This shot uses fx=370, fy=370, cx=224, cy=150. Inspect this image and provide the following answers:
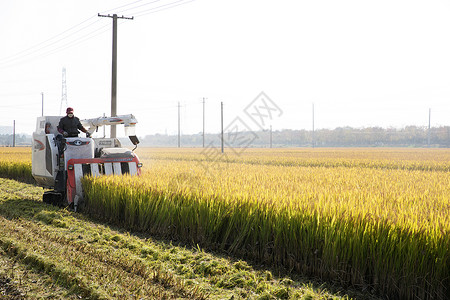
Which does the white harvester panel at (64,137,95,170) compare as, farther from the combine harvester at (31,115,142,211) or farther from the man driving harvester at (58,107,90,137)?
the man driving harvester at (58,107,90,137)

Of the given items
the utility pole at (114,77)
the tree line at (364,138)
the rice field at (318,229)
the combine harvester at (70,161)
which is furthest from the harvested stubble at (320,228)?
the tree line at (364,138)

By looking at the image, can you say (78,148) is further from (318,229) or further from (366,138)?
(366,138)

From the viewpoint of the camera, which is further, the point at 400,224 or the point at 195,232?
the point at 195,232

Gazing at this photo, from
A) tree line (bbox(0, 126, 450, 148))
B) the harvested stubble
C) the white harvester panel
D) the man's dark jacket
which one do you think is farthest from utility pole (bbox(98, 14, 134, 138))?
tree line (bbox(0, 126, 450, 148))

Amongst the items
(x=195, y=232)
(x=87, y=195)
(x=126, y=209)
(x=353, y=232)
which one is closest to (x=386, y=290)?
(x=353, y=232)

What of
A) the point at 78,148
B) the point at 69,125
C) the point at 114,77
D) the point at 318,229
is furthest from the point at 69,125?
the point at 114,77

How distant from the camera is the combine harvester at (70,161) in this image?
30.4 ft

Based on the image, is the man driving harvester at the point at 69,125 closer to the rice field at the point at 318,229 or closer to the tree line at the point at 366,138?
the rice field at the point at 318,229

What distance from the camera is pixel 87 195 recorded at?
29.5ft

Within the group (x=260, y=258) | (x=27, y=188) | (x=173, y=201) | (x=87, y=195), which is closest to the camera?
(x=260, y=258)

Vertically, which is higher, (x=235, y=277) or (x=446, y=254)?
(x=446, y=254)

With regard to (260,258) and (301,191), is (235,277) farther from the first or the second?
(301,191)

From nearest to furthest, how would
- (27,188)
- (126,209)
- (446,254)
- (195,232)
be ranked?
(446,254) → (195,232) → (126,209) → (27,188)

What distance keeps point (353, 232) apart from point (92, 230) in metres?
4.91
